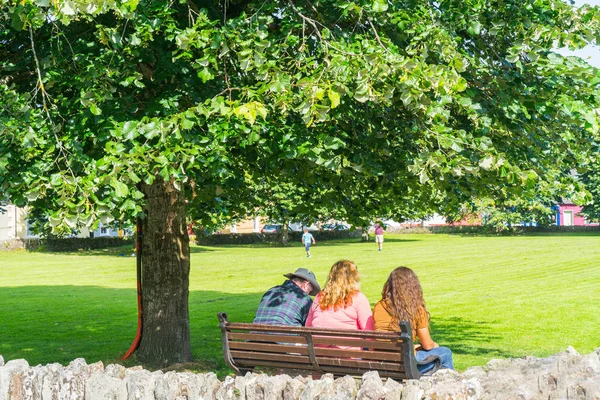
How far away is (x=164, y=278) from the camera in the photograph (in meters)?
12.4

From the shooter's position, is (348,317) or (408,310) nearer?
(408,310)

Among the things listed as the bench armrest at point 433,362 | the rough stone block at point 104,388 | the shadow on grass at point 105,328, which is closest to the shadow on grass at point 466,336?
the shadow on grass at point 105,328

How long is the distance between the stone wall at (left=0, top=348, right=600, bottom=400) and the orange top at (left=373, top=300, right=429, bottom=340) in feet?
4.48

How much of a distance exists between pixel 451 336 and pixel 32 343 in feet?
26.4

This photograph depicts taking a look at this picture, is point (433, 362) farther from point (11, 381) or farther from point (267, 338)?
point (11, 381)

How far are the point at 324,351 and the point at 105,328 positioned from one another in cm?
1152

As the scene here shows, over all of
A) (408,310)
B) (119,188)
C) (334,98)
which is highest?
(334,98)


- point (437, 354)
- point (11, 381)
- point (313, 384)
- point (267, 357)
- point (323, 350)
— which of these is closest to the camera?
point (313, 384)

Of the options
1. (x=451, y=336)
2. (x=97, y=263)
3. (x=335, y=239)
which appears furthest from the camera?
(x=335, y=239)

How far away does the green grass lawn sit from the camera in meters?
14.9

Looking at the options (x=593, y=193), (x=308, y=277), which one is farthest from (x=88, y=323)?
(x=593, y=193)

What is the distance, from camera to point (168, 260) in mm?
12406

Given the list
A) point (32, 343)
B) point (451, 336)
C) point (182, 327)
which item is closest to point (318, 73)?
point (182, 327)

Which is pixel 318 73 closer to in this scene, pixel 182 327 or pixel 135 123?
pixel 135 123
